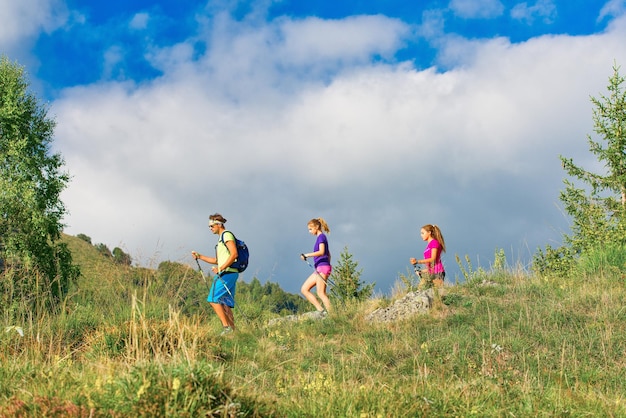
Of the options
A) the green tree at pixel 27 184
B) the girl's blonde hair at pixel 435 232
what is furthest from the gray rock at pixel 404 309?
the green tree at pixel 27 184

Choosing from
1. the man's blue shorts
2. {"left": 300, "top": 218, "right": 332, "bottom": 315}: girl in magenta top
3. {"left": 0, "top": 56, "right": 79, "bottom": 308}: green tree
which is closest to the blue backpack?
the man's blue shorts

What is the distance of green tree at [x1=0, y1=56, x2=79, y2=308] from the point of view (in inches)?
1067

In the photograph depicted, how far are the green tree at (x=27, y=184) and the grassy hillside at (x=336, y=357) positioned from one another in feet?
55.6

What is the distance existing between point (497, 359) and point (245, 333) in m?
4.36

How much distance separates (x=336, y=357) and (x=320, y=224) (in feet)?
12.7

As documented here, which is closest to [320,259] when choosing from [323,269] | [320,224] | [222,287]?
[323,269]

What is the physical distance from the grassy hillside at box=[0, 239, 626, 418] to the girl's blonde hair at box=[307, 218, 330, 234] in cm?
167

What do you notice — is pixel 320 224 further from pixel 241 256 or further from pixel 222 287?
pixel 222 287

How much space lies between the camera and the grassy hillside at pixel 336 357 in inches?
169

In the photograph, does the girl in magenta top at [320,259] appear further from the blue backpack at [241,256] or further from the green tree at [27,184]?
the green tree at [27,184]

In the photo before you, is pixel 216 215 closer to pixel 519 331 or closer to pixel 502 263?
pixel 519 331

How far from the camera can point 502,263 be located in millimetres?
14180

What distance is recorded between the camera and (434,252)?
40.4 ft

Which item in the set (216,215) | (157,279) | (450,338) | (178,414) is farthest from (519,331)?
(178,414)
